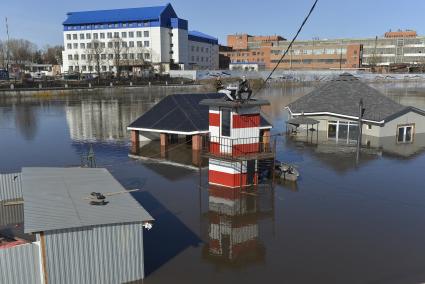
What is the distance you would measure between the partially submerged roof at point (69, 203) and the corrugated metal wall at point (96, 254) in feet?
1.09

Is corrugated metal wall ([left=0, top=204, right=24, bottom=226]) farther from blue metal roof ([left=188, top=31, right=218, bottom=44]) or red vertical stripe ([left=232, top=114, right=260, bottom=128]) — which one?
blue metal roof ([left=188, top=31, right=218, bottom=44])

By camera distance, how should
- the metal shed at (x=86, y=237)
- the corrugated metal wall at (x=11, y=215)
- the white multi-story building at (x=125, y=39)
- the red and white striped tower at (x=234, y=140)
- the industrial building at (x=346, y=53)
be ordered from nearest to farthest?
the metal shed at (x=86, y=237) < the corrugated metal wall at (x=11, y=215) < the red and white striped tower at (x=234, y=140) < the white multi-story building at (x=125, y=39) < the industrial building at (x=346, y=53)

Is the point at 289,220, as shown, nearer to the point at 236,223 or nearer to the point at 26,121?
the point at 236,223

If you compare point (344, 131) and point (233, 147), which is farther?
point (344, 131)

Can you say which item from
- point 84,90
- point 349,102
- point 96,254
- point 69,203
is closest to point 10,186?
point 69,203

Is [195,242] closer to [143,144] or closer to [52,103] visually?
[143,144]

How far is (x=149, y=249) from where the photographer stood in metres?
16.1

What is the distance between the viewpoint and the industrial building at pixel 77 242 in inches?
471

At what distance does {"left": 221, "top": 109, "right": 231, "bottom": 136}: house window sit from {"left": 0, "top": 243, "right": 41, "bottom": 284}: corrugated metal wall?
42.5ft

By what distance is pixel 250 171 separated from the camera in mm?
24156

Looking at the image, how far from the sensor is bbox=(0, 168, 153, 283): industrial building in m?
12.0

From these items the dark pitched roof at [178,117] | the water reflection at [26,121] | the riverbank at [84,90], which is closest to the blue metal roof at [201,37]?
the riverbank at [84,90]

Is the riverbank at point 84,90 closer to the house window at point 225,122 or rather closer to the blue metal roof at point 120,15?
the blue metal roof at point 120,15

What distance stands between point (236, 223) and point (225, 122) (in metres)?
6.31
